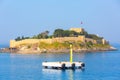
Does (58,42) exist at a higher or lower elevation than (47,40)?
lower

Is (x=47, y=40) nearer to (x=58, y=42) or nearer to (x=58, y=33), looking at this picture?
(x=58, y=42)

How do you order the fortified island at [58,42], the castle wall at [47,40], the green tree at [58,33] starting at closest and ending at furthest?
the fortified island at [58,42]
the castle wall at [47,40]
the green tree at [58,33]

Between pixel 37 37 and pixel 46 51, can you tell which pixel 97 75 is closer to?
pixel 46 51

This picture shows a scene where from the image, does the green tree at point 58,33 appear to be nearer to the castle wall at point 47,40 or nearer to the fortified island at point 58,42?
the fortified island at point 58,42

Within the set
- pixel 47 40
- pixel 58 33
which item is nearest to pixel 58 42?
pixel 47 40

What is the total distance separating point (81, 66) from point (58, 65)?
2450mm

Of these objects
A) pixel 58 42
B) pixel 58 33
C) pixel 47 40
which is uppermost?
pixel 58 33

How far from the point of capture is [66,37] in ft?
360

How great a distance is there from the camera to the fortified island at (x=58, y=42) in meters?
106

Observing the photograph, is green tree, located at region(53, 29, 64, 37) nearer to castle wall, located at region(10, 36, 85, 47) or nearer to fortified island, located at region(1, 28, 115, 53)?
fortified island, located at region(1, 28, 115, 53)

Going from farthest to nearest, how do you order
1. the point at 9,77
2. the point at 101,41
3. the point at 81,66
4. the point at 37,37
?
the point at 101,41 < the point at 37,37 < the point at 81,66 < the point at 9,77

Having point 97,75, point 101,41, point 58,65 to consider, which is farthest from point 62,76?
point 101,41

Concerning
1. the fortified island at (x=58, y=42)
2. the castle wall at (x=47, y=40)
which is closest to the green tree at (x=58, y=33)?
the fortified island at (x=58, y=42)

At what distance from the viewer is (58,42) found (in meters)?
107
